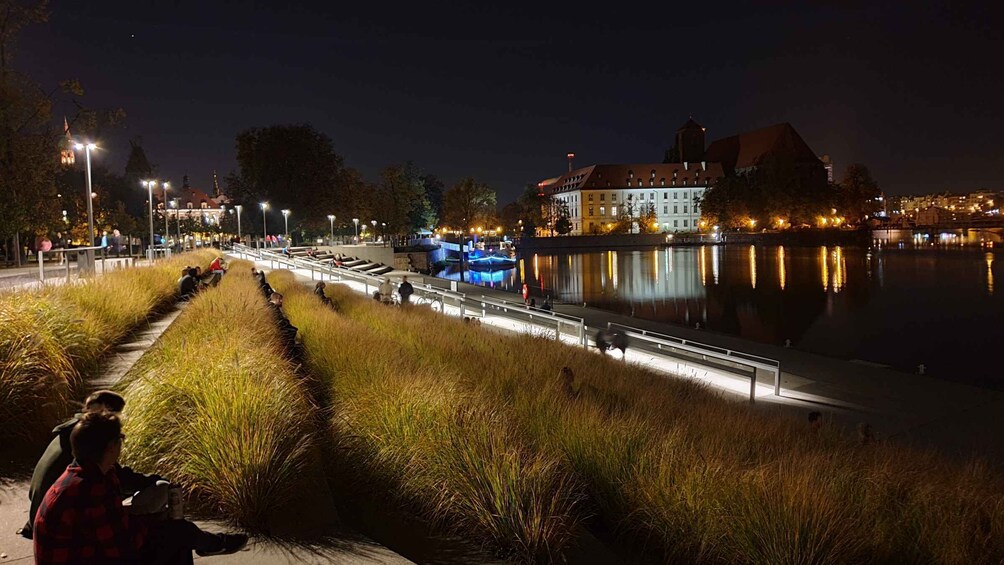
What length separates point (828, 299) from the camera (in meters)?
46.6

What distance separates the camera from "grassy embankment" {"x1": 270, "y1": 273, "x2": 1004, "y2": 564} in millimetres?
4168

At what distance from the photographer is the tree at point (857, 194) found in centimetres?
13412

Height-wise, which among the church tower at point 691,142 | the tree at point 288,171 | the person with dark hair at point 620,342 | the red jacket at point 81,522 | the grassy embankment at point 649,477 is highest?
the church tower at point 691,142

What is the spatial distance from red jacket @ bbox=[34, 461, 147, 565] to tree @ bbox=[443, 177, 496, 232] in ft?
391

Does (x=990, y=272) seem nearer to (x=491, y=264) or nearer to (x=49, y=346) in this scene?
(x=491, y=264)

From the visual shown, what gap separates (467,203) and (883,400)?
111 meters

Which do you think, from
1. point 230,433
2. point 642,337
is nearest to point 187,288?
point 642,337

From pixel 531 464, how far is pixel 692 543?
1230 millimetres

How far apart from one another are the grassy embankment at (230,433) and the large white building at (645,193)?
145 m

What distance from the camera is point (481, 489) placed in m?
4.62

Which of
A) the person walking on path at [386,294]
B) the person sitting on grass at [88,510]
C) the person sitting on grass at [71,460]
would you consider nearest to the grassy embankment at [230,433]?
the person sitting on grass at [71,460]

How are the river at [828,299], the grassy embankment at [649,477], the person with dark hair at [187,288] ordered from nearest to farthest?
the grassy embankment at [649,477], the person with dark hair at [187,288], the river at [828,299]

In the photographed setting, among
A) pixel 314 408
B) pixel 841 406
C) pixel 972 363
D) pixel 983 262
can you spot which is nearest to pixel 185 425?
pixel 314 408

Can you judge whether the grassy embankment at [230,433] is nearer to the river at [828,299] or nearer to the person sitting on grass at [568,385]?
the person sitting on grass at [568,385]
